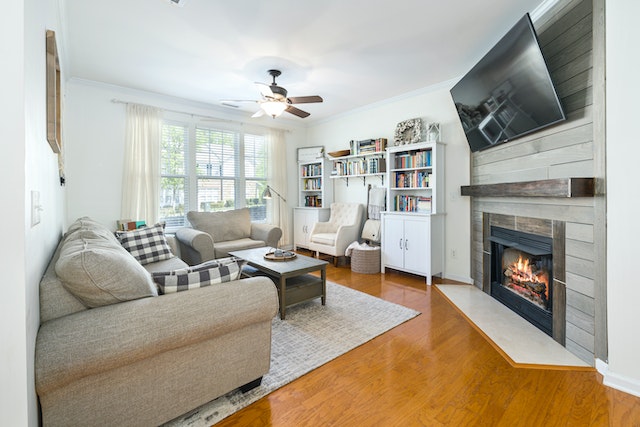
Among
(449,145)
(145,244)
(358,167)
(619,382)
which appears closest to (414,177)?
(449,145)

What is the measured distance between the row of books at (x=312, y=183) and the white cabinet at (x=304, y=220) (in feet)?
1.61

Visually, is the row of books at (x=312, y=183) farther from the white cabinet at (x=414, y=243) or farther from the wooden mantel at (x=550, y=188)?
the wooden mantel at (x=550, y=188)

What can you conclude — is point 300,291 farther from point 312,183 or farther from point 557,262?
point 312,183

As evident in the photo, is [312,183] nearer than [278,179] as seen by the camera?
No

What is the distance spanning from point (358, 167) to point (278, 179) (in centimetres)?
157

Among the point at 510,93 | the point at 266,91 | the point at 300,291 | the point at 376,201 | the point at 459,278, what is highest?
the point at 266,91

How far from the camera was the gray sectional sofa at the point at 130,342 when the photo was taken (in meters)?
1.09

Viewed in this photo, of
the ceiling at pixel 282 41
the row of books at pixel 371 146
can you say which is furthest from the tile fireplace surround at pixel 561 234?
the row of books at pixel 371 146

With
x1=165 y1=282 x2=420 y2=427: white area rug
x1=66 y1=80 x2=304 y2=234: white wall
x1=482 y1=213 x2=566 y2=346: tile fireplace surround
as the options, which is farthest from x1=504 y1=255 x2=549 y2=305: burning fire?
x1=66 y1=80 x2=304 y2=234: white wall

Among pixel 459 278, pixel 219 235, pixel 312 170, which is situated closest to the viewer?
pixel 459 278

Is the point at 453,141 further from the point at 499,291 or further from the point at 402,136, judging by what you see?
the point at 499,291

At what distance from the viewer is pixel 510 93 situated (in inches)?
93.2

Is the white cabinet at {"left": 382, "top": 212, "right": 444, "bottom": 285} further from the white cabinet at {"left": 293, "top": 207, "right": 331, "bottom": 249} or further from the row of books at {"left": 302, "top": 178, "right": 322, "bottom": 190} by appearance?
the row of books at {"left": 302, "top": 178, "right": 322, "bottom": 190}

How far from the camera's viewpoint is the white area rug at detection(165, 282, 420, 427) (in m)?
1.56
